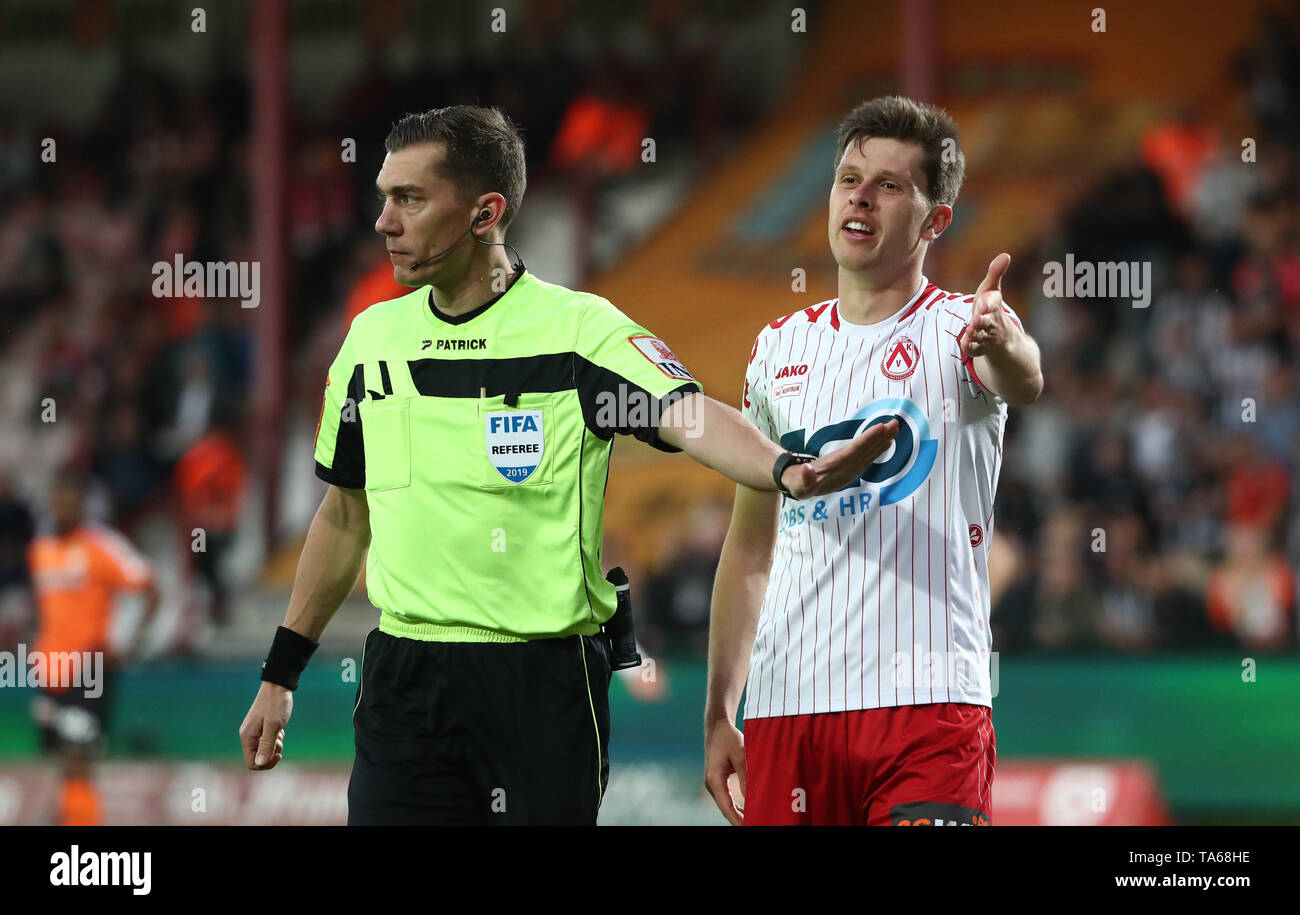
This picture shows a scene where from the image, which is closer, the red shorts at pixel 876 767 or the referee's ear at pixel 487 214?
the red shorts at pixel 876 767

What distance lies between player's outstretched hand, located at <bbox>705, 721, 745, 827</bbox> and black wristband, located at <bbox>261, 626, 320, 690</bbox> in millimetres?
961

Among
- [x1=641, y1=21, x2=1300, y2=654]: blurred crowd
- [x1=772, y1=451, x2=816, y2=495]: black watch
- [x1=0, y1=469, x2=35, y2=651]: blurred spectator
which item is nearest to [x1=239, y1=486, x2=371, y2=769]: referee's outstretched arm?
[x1=772, y1=451, x2=816, y2=495]: black watch

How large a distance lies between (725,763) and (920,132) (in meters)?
1.50

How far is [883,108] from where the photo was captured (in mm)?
3947

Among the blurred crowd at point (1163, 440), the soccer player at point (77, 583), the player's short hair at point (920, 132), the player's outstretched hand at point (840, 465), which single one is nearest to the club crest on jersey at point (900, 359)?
the player's short hair at point (920, 132)

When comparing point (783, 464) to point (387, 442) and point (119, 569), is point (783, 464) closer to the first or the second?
point (387, 442)

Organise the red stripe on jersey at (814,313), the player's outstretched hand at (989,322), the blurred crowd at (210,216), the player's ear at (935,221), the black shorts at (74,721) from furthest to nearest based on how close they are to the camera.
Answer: the blurred crowd at (210,216) → the black shorts at (74,721) → the red stripe on jersey at (814,313) → the player's ear at (935,221) → the player's outstretched hand at (989,322)

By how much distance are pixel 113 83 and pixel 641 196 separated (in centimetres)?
556

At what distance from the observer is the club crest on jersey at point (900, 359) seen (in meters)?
3.84

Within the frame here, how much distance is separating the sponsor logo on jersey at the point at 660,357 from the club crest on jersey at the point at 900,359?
45 centimetres

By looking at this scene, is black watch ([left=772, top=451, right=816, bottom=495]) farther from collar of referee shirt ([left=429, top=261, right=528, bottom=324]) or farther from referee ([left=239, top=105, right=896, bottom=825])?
collar of referee shirt ([left=429, top=261, right=528, bottom=324])

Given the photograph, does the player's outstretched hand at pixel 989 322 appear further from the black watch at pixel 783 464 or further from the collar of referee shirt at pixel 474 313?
the collar of referee shirt at pixel 474 313

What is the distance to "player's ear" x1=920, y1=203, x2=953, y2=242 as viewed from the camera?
13.0ft

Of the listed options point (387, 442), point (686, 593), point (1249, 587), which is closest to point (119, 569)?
point (686, 593)
